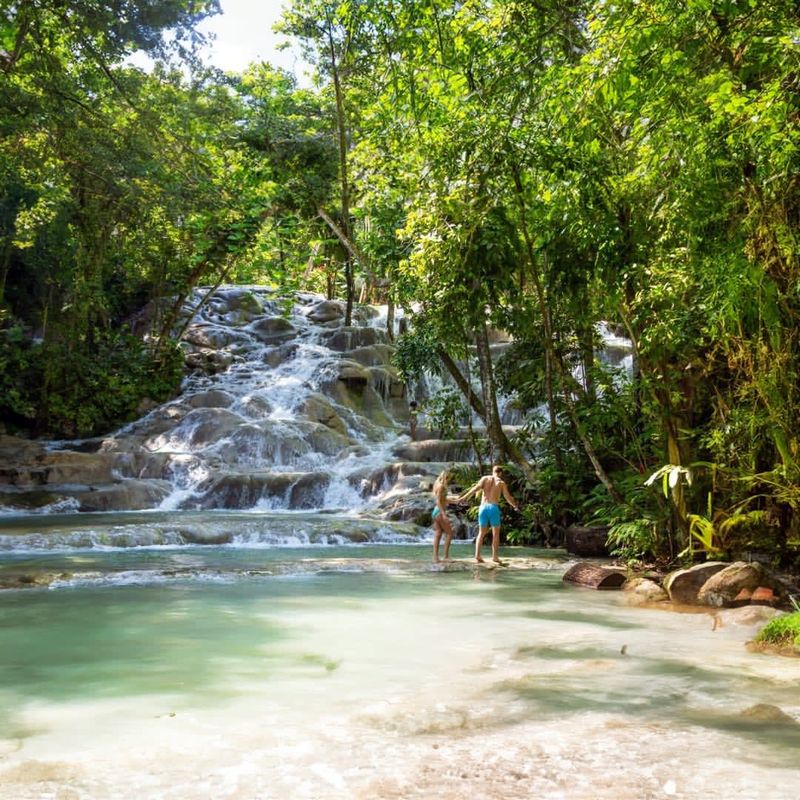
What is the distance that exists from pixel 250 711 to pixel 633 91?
542 cm

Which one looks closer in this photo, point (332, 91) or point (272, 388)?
point (332, 91)

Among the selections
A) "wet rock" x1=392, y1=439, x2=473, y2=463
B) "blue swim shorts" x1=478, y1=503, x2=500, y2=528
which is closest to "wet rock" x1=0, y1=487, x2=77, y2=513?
"wet rock" x1=392, y1=439, x2=473, y2=463

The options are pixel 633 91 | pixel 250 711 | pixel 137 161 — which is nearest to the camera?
pixel 250 711

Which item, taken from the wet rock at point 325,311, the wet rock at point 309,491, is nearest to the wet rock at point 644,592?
the wet rock at point 309,491

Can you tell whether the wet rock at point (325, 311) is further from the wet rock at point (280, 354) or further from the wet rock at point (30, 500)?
the wet rock at point (30, 500)

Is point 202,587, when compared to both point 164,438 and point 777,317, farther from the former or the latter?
point 164,438

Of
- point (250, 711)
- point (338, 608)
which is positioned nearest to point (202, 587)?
point (338, 608)

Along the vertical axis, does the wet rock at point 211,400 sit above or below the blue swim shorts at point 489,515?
above

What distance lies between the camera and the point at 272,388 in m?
24.2

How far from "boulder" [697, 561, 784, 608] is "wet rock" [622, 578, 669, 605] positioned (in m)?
0.44

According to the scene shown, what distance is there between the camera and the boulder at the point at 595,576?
9.92 m

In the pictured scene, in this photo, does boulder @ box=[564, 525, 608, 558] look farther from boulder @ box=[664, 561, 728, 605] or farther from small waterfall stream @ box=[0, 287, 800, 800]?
boulder @ box=[664, 561, 728, 605]

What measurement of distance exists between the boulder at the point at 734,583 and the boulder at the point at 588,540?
4.40m

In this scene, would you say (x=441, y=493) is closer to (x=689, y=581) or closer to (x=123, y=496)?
(x=689, y=581)
